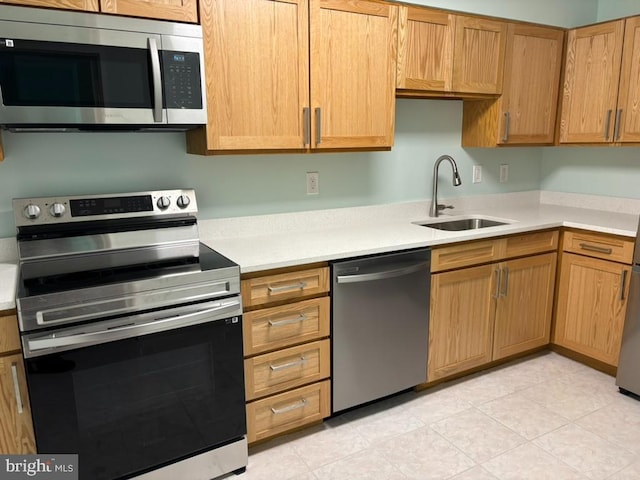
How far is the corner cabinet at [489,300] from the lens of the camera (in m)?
2.52

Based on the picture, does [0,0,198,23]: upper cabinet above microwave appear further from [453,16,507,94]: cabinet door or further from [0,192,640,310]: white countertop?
[453,16,507,94]: cabinet door

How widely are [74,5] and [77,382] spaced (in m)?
1.30

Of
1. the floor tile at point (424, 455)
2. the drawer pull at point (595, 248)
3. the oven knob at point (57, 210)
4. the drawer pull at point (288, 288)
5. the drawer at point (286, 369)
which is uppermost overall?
the oven knob at point (57, 210)

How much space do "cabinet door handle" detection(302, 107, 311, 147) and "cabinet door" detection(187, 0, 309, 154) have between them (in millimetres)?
14

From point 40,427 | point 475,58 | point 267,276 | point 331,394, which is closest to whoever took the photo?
point 40,427

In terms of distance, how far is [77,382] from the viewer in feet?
5.31

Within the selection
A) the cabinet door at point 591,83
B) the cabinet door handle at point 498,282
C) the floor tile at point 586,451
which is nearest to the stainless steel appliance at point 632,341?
the floor tile at point 586,451

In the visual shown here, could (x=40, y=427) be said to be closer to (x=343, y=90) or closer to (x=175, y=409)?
(x=175, y=409)

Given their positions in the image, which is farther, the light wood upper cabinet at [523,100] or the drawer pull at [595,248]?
the light wood upper cabinet at [523,100]

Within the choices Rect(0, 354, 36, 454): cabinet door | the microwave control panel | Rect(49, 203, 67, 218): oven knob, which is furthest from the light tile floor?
the microwave control panel

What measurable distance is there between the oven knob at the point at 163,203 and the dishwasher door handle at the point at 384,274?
825mm

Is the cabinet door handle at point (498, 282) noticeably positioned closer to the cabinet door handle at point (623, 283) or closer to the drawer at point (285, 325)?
the cabinet door handle at point (623, 283)

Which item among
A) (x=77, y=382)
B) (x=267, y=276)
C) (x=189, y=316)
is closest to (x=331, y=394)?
(x=267, y=276)

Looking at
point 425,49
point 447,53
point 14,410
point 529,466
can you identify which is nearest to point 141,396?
point 14,410
